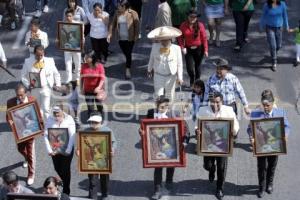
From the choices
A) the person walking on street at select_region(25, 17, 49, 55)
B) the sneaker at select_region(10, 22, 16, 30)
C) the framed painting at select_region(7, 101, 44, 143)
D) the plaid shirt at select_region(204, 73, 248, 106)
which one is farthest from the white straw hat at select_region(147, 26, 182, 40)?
the sneaker at select_region(10, 22, 16, 30)

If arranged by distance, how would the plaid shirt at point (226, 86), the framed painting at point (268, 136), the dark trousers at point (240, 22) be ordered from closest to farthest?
1. the framed painting at point (268, 136)
2. the plaid shirt at point (226, 86)
3. the dark trousers at point (240, 22)

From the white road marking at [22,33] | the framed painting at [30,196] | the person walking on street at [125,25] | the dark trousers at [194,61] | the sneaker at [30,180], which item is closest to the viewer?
the framed painting at [30,196]

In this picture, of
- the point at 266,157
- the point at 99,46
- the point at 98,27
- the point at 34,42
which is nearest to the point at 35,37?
the point at 34,42

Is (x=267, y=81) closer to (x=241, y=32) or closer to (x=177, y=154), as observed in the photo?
(x=241, y=32)

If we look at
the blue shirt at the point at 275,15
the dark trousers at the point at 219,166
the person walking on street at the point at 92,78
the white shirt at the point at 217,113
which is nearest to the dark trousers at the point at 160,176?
the dark trousers at the point at 219,166

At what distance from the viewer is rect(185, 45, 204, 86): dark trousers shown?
1389cm

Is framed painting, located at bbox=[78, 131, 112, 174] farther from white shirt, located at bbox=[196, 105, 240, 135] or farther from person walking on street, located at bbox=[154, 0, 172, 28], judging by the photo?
person walking on street, located at bbox=[154, 0, 172, 28]

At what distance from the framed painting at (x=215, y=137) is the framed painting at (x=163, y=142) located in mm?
307

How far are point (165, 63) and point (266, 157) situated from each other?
107 inches

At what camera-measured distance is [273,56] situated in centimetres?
1490

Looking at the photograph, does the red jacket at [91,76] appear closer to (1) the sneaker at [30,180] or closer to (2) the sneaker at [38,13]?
(1) the sneaker at [30,180]

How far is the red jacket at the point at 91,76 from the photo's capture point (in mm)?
12531

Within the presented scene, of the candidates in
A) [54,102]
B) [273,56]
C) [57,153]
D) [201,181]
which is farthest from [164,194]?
[273,56]

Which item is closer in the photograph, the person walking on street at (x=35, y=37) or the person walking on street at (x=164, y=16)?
the person walking on street at (x=35, y=37)
